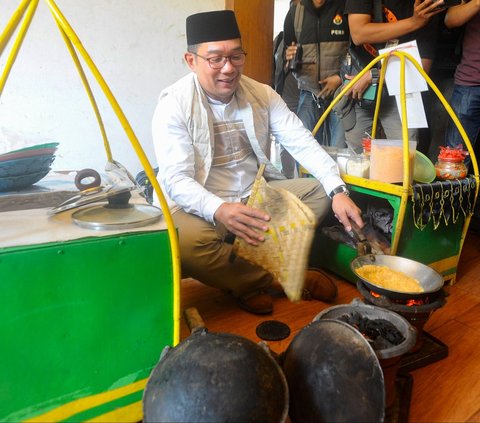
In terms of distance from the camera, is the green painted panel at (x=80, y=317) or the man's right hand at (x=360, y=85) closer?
the green painted panel at (x=80, y=317)

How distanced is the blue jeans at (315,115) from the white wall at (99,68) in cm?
77

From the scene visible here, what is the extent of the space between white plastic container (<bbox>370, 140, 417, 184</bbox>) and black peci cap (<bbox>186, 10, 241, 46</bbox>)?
0.73m

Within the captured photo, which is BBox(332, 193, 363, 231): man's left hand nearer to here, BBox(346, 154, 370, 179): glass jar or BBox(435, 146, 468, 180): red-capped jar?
BBox(346, 154, 370, 179): glass jar

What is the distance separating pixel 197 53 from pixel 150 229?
856mm

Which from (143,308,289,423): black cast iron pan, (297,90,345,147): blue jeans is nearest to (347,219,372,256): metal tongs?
(143,308,289,423): black cast iron pan

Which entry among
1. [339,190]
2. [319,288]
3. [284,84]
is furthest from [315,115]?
[319,288]

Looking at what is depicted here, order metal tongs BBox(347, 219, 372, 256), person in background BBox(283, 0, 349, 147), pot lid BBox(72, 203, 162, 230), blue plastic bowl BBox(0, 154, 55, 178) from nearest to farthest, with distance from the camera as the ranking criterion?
pot lid BBox(72, 203, 162, 230) < blue plastic bowl BBox(0, 154, 55, 178) < metal tongs BBox(347, 219, 372, 256) < person in background BBox(283, 0, 349, 147)

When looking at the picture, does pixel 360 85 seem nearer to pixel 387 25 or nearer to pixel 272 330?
pixel 387 25

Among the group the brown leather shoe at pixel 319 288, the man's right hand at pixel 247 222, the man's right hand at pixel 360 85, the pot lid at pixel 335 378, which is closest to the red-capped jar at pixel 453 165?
the man's right hand at pixel 360 85

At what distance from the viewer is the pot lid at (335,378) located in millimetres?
716

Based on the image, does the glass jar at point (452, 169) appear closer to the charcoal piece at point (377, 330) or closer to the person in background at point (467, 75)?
the person in background at point (467, 75)

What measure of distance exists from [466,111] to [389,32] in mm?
583

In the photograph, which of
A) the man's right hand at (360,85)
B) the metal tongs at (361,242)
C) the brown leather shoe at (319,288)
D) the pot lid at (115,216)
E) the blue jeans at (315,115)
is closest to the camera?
the pot lid at (115,216)

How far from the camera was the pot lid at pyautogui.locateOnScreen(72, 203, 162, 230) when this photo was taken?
2.62 ft
